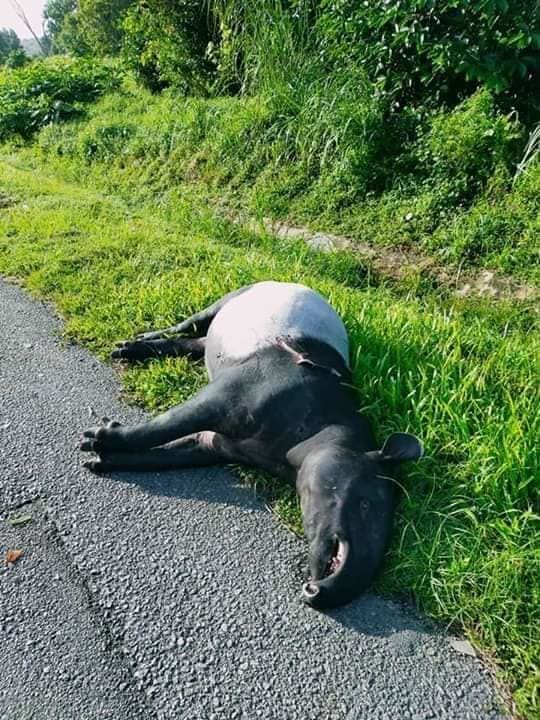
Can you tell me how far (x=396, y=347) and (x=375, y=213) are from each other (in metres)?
2.72

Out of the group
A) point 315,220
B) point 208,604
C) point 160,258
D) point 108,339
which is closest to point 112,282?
point 160,258

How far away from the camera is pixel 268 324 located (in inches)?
126

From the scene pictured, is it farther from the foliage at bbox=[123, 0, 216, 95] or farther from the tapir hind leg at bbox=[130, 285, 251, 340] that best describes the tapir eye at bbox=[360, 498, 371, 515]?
the foliage at bbox=[123, 0, 216, 95]

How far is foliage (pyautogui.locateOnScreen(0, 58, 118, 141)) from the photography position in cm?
1104

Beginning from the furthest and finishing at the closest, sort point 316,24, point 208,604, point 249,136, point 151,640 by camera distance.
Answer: point 249,136 < point 316,24 < point 208,604 < point 151,640

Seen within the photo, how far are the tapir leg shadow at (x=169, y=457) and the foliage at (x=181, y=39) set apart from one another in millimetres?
7238

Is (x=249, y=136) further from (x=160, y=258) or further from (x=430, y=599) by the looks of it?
(x=430, y=599)

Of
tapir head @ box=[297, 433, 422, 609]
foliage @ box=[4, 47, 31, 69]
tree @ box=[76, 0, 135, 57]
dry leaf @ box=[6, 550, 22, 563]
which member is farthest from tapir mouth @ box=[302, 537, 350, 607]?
tree @ box=[76, 0, 135, 57]

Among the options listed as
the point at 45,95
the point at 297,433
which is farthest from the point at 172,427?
the point at 45,95

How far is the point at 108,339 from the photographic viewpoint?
157 inches

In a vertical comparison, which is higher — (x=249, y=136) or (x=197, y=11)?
(x=197, y=11)

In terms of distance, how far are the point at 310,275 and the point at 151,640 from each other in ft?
10.5

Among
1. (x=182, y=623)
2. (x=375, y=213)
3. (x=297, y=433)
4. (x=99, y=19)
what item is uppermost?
(x=99, y=19)

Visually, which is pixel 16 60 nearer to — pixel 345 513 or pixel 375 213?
pixel 375 213
